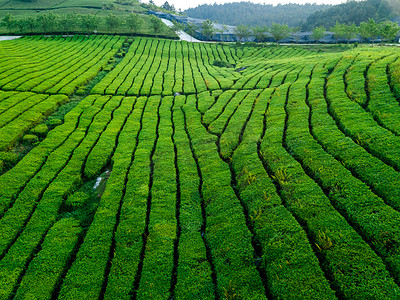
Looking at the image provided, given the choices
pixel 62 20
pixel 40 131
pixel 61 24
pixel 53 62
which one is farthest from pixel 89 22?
pixel 40 131

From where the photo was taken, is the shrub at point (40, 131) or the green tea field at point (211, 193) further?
the shrub at point (40, 131)

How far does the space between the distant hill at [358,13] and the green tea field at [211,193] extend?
102 meters

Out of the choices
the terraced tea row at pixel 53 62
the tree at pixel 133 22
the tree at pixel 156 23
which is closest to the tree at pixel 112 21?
the tree at pixel 133 22

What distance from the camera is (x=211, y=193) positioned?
1351 cm

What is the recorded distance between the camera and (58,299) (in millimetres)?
9227

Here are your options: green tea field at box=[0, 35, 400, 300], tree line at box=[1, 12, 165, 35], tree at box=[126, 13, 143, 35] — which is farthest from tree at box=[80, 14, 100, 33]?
green tea field at box=[0, 35, 400, 300]

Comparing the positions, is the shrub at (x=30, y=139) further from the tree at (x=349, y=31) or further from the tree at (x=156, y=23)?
the tree at (x=349, y=31)

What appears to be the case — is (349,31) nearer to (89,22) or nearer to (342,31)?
(342,31)

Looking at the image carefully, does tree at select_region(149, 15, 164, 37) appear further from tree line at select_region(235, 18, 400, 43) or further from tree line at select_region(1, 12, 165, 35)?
tree line at select_region(235, 18, 400, 43)

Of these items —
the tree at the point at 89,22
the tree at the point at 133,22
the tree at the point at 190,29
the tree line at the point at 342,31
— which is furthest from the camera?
the tree at the point at 190,29

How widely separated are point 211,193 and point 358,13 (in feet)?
429

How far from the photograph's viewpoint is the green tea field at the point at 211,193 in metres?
9.16

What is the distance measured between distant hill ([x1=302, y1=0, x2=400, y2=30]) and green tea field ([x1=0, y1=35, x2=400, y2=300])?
102 meters

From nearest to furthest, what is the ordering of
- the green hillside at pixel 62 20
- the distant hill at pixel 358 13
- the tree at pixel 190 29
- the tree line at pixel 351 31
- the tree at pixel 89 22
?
the tree line at pixel 351 31, the green hillside at pixel 62 20, the tree at pixel 89 22, the tree at pixel 190 29, the distant hill at pixel 358 13
